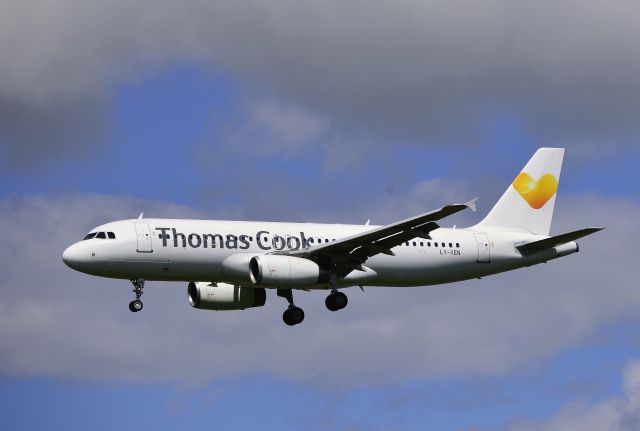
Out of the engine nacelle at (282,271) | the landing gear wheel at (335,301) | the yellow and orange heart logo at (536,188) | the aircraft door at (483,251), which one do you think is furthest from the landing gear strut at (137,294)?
the yellow and orange heart logo at (536,188)

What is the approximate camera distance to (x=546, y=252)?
6600 cm

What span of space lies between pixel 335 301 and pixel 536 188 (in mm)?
14012

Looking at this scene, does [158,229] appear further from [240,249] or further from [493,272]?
[493,272]

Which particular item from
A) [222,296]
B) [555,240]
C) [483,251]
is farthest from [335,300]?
[555,240]

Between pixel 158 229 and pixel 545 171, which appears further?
pixel 545 171

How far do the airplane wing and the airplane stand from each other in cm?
4

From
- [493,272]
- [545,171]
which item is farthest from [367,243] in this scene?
[545,171]

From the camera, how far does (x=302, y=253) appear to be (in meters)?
60.8

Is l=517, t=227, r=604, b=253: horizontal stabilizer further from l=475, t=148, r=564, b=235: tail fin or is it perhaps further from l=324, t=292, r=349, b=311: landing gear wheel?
l=324, t=292, r=349, b=311: landing gear wheel

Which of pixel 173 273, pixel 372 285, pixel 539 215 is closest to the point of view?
pixel 173 273

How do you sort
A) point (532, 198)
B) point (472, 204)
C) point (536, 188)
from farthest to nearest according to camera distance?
1. point (536, 188)
2. point (532, 198)
3. point (472, 204)

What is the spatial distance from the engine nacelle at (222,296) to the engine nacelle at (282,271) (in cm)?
543

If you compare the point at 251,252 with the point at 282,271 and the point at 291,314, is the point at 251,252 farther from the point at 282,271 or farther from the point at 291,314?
the point at 291,314

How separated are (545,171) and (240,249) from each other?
18.4 meters
